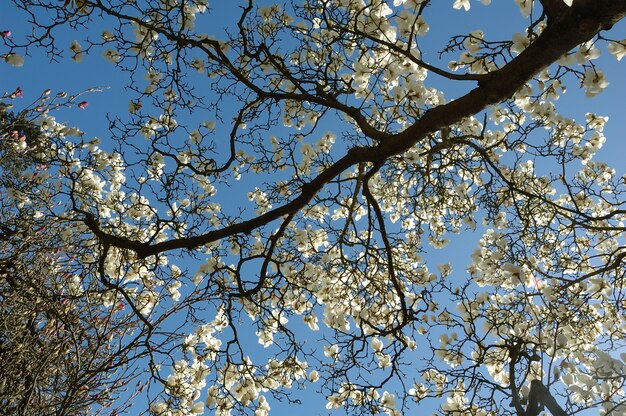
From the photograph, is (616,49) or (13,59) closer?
(616,49)

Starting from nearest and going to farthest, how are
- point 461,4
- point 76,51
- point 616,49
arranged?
point 616,49 < point 461,4 < point 76,51

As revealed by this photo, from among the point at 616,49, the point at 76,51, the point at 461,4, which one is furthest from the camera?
the point at 76,51

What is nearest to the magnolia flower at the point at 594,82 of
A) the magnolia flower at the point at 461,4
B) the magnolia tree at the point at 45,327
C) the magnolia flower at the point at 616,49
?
the magnolia flower at the point at 616,49

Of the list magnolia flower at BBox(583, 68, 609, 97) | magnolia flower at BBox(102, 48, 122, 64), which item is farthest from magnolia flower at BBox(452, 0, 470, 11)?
magnolia flower at BBox(102, 48, 122, 64)

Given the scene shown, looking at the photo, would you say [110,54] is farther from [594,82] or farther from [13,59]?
[594,82]

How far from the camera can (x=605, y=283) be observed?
155 inches

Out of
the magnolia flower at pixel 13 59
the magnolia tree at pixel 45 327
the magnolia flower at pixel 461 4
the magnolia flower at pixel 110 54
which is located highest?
the magnolia flower at pixel 110 54

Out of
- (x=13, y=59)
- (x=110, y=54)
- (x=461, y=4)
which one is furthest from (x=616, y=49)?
(x=13, y=59)

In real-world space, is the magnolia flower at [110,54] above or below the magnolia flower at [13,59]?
above

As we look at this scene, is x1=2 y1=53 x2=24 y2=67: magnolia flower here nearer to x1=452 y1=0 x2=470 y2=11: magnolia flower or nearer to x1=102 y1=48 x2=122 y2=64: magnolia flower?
x1=102 y1=48 x2=122 y2=64: magnolia flower

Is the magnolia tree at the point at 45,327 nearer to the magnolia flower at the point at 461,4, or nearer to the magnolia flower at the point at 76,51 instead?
the magnolia flower at the point at 76,51

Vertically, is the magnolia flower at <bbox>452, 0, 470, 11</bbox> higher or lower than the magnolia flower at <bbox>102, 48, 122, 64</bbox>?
lower

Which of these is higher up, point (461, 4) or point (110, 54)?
point (110, 54)

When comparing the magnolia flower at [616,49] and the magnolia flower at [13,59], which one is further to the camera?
the magnolia flower at [13,59]
